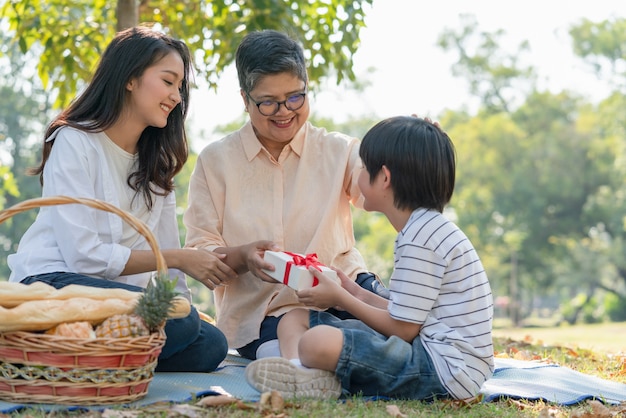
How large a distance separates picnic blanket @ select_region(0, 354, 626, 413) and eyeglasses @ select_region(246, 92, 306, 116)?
1.24 m

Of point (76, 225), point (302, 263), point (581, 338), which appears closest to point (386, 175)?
point (302, 263)

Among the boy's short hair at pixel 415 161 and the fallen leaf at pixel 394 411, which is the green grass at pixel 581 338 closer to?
the boy's short hair at pixel 415 161

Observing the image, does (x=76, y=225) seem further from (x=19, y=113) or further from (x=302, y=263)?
(x=19, y=113)

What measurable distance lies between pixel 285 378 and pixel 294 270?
500 millimetres

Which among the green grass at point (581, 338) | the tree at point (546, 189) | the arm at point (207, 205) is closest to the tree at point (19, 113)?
the tree at point (546, 189)

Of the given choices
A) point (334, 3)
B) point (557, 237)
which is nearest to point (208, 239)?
point (334, 3)

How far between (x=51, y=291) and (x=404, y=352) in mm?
1370

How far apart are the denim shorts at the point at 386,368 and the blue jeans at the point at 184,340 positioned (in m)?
0.72

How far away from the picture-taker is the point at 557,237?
3500cm

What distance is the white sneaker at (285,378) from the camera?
Answer: 10.5 ft

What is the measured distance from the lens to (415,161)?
11.1 feet

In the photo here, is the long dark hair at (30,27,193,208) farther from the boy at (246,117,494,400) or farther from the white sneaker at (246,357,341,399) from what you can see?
the white sneaker at (246,357,341,399)

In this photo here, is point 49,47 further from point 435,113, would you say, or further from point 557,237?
point 435,113

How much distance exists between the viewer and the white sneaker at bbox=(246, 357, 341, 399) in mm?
3189
